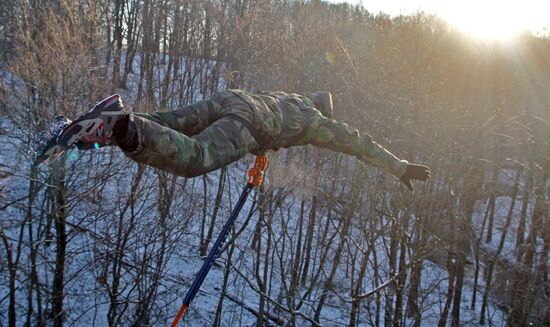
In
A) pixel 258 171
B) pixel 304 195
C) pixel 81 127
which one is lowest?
pixel 304 195

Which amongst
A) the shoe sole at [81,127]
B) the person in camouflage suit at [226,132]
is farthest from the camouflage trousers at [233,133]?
the shoe sole at [81,127]

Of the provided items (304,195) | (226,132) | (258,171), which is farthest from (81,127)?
(304,195)

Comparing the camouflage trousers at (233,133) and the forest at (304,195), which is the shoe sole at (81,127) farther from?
the forest at (304,195)

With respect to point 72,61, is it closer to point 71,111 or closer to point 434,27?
point 71,111

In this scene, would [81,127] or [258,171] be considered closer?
[81,127]

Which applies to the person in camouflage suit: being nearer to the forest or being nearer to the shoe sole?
the shoe sole

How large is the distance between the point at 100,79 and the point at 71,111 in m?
1.29

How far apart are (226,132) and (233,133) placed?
0.04 meters

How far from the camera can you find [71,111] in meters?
8.26

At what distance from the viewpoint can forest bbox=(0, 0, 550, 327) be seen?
27.9ft

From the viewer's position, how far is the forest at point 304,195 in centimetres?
849

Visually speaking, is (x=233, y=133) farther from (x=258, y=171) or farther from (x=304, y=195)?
(x=304, y=195)

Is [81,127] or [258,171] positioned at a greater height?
[81,127]

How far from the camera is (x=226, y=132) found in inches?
98.3
